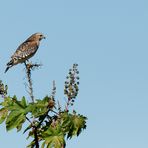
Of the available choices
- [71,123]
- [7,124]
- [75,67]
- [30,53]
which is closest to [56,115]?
[71,123]

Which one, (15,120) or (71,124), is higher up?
(71,124)

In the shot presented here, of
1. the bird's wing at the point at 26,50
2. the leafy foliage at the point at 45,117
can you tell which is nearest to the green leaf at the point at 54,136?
the leafy foliage at the point at 45,117

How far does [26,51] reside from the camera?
65.3 ft

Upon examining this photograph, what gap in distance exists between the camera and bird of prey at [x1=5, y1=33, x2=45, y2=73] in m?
18.4

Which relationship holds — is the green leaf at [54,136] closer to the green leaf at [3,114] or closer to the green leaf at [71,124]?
the green leaf at [71,124]

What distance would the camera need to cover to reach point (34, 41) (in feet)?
74.1

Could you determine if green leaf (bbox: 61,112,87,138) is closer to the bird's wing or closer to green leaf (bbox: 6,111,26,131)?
green leaf (bbox: 6,111,26,131)

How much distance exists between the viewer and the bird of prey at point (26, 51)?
18.4 meters

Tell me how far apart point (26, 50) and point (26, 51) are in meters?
0.33

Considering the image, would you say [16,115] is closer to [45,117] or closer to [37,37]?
[45,117]

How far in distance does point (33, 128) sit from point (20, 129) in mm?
382

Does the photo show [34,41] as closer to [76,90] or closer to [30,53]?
[30,53]

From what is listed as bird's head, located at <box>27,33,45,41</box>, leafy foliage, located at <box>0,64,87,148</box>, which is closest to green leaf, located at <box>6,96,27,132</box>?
leafy foliage, located at <box>0,64,87,148</box>

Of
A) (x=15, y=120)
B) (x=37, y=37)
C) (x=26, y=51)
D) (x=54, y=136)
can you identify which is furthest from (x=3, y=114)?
(x=37, y=37)
